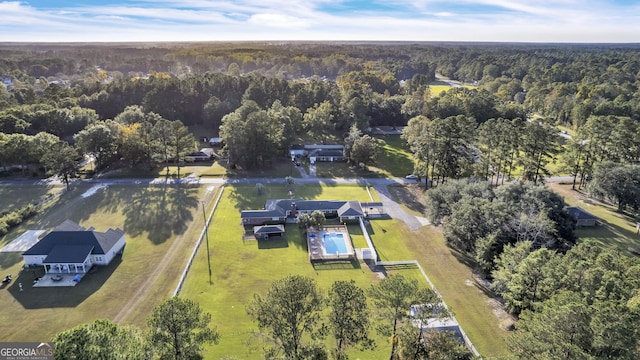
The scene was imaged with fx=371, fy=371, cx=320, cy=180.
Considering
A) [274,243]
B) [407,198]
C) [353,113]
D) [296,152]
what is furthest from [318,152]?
[274,243]

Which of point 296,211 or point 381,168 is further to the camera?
point 381,168

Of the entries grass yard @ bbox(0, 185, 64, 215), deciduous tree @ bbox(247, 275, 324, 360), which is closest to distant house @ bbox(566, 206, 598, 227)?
deciduous tree @ bbox(247, 275, 324, 360)

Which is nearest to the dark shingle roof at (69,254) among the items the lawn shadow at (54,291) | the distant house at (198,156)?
the lawn shadow at (54,291)

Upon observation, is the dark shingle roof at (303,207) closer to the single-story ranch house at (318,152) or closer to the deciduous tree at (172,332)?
the single-story ranch house at (318,152)

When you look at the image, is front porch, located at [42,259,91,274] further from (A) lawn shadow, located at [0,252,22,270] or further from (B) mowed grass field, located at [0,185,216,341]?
(A) lawn shadow, located at [0,252,22,270]

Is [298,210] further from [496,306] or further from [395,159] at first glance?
[395,159]

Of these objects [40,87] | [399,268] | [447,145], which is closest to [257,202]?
[399,268]
